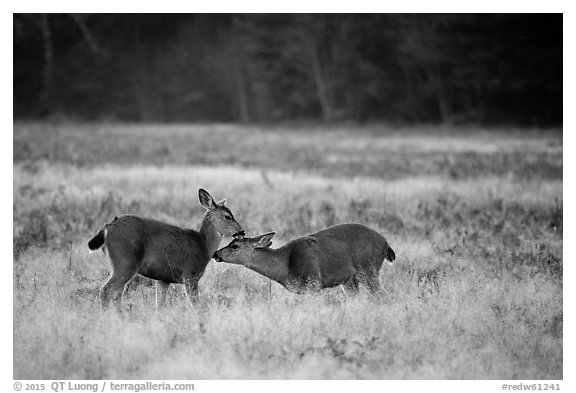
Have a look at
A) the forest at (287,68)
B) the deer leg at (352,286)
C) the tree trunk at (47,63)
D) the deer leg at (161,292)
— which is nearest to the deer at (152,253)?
the deer leg at (161,292)

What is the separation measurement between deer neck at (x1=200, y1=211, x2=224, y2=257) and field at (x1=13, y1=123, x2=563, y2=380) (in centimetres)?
53

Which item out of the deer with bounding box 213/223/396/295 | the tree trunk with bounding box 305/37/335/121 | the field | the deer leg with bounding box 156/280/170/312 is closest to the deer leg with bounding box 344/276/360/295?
the deer with bounding box 213/223/396/295

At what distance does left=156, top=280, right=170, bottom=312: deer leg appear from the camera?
773cm

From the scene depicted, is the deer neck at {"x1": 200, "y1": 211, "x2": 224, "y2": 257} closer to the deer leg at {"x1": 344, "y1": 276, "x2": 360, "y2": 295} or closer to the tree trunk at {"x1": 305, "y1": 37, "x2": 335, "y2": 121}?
the deer leg at {"x1": 344, "y1": 276, "x2": 360, "y2": 295}

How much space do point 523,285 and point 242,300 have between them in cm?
326

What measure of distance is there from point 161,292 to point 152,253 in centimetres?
62

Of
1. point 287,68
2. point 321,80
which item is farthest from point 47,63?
point 287,68

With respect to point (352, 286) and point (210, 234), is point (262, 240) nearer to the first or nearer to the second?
point (210, 234)

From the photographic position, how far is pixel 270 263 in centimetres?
800

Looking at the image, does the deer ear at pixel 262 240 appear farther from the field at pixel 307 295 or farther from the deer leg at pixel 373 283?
the deer leg at pixel 373 283

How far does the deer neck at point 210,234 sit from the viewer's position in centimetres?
827

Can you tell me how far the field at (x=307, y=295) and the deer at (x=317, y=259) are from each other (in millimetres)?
204
